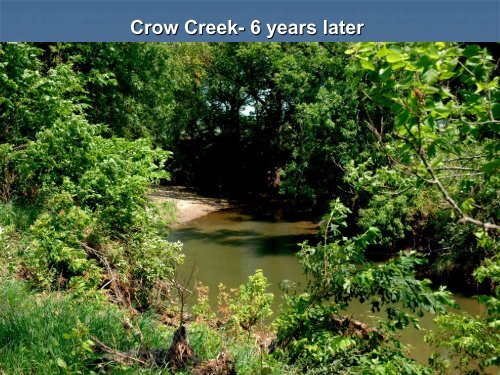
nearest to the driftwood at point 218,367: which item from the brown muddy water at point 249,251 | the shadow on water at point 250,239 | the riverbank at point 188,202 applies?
the brown muddy water at point 249,251

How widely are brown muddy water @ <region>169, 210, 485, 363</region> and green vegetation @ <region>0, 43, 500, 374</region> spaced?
Answer: 1.23 metres

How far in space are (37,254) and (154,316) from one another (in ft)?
4.99

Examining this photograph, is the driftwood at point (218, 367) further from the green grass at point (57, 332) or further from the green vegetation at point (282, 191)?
the green grass at point (57, 332)

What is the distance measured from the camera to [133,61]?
14.3 m

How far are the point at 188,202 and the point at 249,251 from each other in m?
7.39

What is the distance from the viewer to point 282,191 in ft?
55.9

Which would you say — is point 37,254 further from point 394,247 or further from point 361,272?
point 394,247

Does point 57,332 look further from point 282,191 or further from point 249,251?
point 282,191

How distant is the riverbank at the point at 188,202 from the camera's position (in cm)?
2012

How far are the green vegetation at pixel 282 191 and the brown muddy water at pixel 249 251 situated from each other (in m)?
1.23

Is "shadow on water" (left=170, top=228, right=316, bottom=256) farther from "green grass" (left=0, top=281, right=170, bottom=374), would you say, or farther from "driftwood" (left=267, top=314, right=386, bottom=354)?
"green grass" (left=0, top=281, right=170, bottom=374)

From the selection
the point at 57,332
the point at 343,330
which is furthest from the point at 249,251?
the point at 57,332

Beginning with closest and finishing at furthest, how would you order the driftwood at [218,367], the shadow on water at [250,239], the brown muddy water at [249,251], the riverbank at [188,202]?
the driftwood at [218,367], the brown muddy water at [249,251], the shadow on water at [250,239], the riverbank at [188,202]

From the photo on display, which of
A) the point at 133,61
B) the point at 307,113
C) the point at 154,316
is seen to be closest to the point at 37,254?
the point at 154,316
